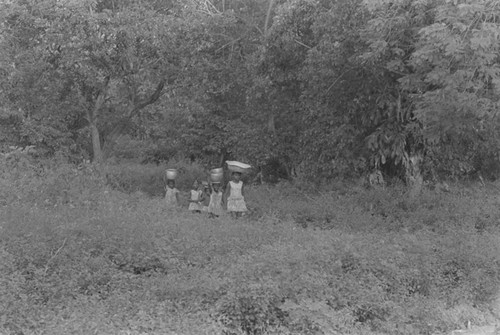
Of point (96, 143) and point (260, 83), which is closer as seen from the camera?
point (260, 83)

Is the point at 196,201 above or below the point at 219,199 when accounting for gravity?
below

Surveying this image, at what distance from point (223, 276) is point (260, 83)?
29.8 feet

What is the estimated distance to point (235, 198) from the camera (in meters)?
11.5

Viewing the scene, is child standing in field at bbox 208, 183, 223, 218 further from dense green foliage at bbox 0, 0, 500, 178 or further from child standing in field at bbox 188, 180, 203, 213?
dense green foliage at bbox 0, 0, 500, 178

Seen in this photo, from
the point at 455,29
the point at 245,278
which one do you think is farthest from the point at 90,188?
the point at 455,29

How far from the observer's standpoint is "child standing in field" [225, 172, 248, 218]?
11.5m

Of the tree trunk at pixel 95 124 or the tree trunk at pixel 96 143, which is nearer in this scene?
the tree trunk at pixel 95 124

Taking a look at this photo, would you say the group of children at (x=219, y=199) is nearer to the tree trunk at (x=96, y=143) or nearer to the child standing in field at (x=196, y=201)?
the child standing in field at (x=196, y=201)

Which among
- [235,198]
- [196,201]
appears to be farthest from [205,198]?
[235,198]

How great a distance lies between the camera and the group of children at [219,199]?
1146 cm

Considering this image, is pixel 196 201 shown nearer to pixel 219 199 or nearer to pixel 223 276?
pixel 219 199

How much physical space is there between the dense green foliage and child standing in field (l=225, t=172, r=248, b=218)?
2.66 metres

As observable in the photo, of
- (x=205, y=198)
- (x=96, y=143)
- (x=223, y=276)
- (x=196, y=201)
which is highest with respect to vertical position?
(x=223, y=276)

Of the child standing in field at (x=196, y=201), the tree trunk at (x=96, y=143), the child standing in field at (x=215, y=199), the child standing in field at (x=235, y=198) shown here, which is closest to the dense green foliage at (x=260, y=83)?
the tree trunk at (x=96, y=143)
